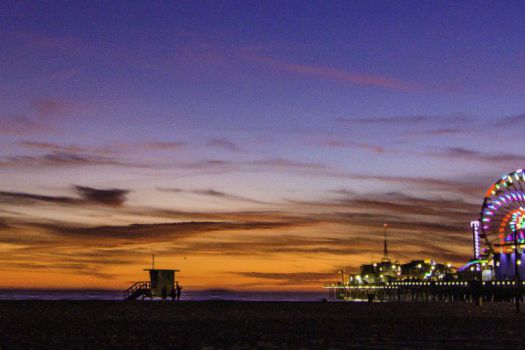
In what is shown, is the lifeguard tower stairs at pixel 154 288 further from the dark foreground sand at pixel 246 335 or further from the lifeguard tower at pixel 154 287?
the dark foreground sand at pixel 246 335

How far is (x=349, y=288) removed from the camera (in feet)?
620

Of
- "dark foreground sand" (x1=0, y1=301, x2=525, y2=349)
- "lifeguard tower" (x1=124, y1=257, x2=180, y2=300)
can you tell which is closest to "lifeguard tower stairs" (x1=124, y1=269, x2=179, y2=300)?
"lifeguard tower" (x1=124, y1=257, x2=180, y2=300)

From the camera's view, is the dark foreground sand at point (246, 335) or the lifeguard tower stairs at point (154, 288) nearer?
the dark foreground sand at point (246, 335)

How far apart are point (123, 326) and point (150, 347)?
1035cm

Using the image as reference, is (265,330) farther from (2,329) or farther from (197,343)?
(2,329)

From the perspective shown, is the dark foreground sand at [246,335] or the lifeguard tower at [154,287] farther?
the lifeguard tower at [154,287]

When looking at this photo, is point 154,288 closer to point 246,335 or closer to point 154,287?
point 154,287

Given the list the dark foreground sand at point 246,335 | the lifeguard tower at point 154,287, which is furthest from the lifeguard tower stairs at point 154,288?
the dark foreground sand at point 246,335

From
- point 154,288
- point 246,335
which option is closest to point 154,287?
point 154,288

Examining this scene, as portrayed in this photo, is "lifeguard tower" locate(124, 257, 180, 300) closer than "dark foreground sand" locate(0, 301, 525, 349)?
No

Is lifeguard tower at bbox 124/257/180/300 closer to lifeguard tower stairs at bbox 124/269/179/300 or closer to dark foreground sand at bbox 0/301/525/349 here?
lifeguard tower stairs at bbox 124/269/179/300

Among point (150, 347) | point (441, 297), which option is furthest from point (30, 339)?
point (441, 297)

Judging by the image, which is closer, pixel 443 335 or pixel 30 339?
pixel 30 339

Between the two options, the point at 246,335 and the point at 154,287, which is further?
the point at 154,287
